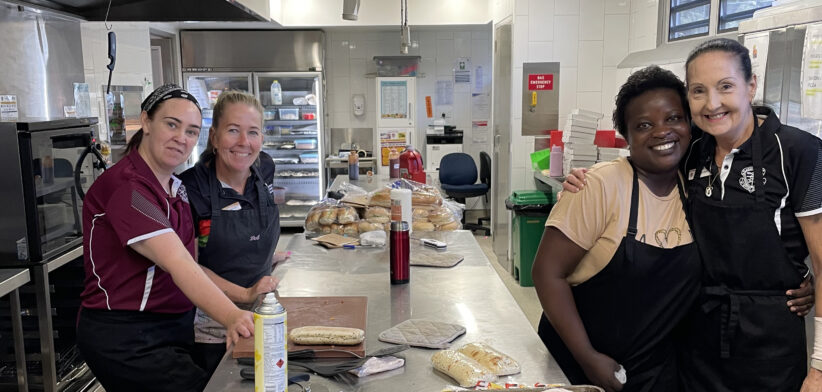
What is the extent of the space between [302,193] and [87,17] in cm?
427

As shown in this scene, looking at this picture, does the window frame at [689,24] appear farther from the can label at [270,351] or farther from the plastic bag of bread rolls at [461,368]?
the can label at [270,351]

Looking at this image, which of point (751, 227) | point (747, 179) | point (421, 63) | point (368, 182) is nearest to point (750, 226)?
point (751, 227)

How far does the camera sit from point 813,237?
5.48ft

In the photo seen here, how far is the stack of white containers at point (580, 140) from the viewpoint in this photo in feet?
16.8

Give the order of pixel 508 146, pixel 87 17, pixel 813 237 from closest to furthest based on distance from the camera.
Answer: pixel 813 237
pixel 87 17
pixel 508 146

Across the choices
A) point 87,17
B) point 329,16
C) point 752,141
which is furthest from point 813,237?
point 329,16

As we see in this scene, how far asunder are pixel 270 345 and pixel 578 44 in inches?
200

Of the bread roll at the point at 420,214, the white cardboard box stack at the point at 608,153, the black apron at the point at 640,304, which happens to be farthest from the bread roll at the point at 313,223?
the white cardboard box stack at the point at 608,153

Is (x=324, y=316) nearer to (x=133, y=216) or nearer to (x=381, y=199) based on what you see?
(x=133, y=216)

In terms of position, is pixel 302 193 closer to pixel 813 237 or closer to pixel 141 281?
pixel 141 281

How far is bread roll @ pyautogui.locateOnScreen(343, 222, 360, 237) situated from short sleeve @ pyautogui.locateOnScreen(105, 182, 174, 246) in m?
1.50

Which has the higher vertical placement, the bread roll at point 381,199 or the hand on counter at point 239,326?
the bread roll at point 381,199

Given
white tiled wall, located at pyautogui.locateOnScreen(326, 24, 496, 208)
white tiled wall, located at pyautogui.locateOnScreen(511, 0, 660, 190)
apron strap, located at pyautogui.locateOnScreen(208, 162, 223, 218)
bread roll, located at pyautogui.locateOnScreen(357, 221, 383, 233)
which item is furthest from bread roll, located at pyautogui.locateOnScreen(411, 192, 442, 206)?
white tiled wall, located at pyautogui.locateOnScreen(326, 24, 496, 208)

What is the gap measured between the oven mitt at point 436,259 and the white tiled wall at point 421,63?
5814 mm
